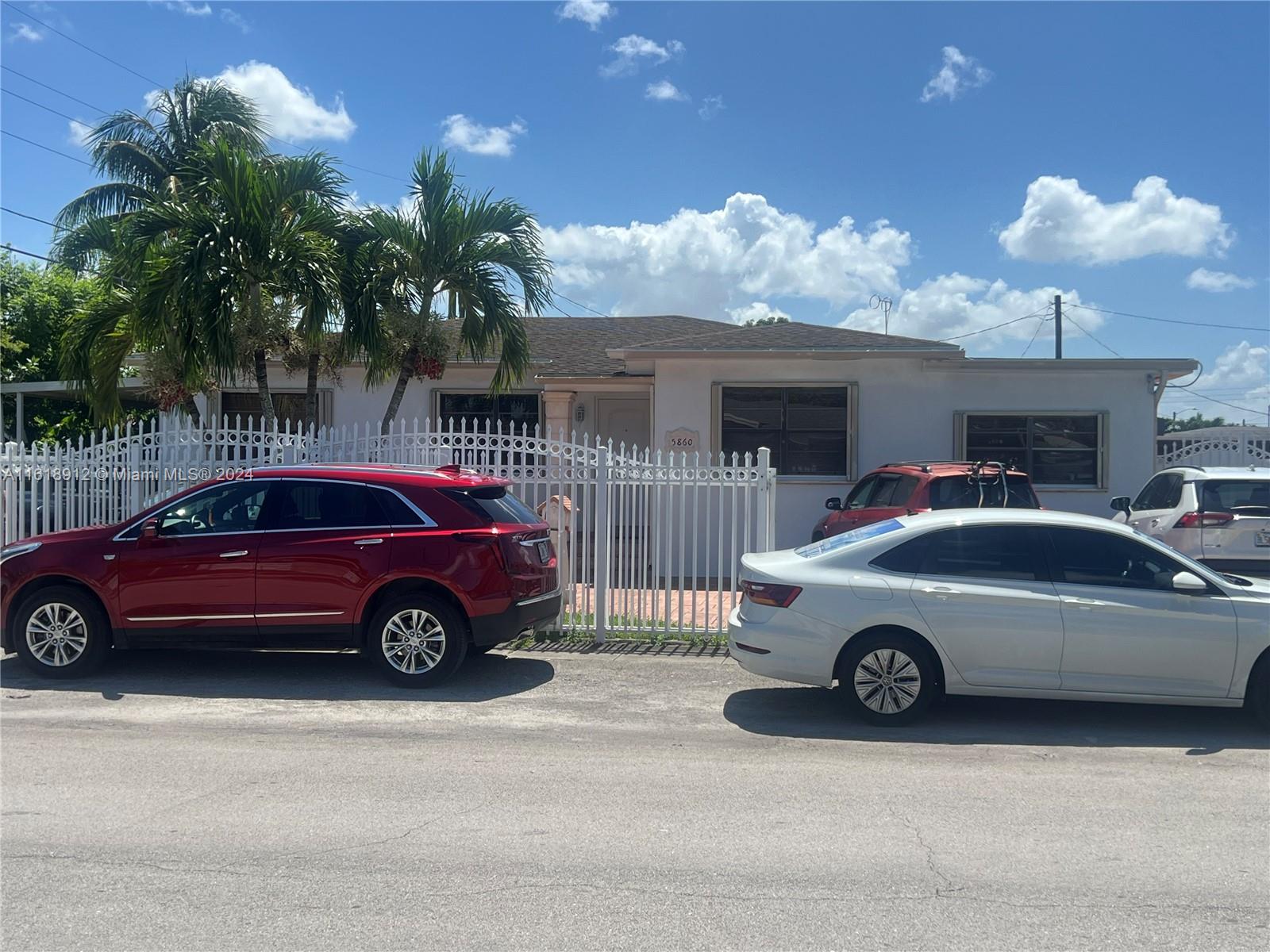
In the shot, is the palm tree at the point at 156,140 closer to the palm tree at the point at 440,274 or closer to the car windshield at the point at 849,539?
the palm tree at the point at 440,274

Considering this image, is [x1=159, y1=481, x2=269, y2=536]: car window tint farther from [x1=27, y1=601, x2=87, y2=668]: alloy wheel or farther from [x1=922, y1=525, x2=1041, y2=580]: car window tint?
[x1=922, y1=525, x2=1041, y2=580]: car window tint

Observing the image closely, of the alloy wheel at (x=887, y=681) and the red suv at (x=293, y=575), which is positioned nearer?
the alloy wheel at (x=887, y=681)

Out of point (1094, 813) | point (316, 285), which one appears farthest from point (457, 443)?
point (1094, 813)

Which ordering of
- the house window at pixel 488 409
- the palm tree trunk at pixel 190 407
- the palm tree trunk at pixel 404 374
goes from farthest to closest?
the house window at pixel 488 409 < the palm tree trunk at pixel 190 407 < the palm tree trunk at pixel 404 374

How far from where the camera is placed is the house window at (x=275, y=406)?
15586 millimetres

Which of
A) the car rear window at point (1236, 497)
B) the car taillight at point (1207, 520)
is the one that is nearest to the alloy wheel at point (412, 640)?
the car taillight at point (1207, 520)

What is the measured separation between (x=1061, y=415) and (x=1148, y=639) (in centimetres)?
804

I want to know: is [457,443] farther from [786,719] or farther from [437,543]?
[786,719]

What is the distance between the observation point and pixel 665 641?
32.7 feet

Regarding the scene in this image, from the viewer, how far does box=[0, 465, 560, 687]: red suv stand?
26.0ft

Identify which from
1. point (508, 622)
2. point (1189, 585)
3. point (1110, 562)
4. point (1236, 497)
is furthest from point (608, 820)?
point (1236, 497)

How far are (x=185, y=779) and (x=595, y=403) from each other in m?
11.8

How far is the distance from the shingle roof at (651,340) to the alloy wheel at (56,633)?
7.56 metres

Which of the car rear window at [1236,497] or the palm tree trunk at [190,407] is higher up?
the palm tree trunk at [190,407]
